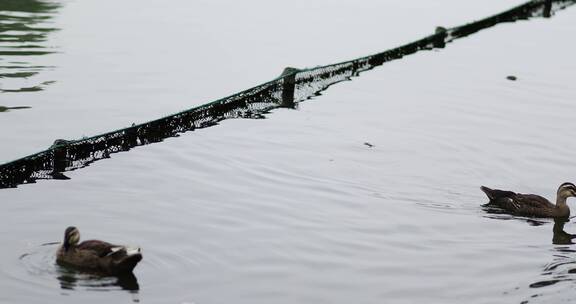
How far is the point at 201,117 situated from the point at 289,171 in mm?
2203

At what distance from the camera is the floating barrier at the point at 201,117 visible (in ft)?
49.7

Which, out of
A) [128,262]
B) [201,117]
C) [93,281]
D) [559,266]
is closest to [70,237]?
[93,281]

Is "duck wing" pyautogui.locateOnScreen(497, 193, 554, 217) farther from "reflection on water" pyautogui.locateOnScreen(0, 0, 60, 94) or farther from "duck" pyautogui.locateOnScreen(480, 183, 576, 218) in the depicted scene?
"reflection on water" pyautogui.locateOnScreen(0, 0, 60, 94)

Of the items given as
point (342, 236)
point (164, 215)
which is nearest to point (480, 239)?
point (342, 236)

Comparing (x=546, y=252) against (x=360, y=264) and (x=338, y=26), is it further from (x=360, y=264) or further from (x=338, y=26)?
(x=338, y=26)

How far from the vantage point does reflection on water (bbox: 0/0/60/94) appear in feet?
77.3

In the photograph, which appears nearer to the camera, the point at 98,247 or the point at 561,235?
the point at 98,247

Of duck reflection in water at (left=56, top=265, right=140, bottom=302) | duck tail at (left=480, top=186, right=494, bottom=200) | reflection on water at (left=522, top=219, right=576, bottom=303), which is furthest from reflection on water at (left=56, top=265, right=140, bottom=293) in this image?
duck tail at (left=480, top=186, right=494, bottom=200)

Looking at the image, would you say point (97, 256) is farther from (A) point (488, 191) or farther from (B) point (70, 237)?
(A) point (488, 191)

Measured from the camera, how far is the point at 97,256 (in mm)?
11961

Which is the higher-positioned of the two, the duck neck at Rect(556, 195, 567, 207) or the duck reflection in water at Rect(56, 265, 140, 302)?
the duck neck at Rect(556, 195, 567, 207)

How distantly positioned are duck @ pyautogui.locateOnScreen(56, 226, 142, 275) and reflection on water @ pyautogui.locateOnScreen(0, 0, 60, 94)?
11.0 metres

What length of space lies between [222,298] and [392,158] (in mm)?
8105

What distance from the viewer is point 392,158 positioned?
62.7ft
